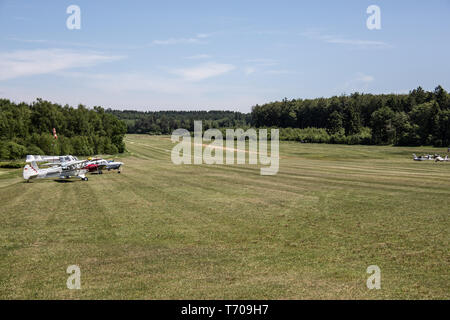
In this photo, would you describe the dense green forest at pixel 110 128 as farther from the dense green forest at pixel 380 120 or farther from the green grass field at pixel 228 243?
the green grass field at pixel 228 243

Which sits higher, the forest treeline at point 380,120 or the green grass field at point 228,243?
the forest treeline at point 380,120

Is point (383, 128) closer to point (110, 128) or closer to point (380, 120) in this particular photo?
point (380, 120)

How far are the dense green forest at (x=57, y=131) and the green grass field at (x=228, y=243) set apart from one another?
46.5m

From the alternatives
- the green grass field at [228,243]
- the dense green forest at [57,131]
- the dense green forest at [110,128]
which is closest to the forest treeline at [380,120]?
the dense green forest at [110,128]

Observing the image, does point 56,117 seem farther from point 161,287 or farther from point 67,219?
point 161,287

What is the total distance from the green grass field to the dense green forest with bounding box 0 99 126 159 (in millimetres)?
46525

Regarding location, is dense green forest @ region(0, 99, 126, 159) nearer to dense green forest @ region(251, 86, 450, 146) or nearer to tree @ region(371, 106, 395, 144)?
dense green forest @ region(251, 86, 450, 146)

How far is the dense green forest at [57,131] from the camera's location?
68500 millimetres

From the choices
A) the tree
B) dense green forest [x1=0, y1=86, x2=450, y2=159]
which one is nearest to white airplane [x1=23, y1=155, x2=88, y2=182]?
dense green forest [x1=0, y1=86, x2=450, y2=159]

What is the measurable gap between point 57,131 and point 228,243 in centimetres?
7757

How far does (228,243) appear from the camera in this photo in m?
14.7

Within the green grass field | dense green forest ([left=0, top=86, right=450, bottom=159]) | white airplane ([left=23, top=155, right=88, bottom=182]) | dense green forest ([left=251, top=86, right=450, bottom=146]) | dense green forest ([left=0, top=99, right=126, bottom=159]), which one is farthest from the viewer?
dense green forest ([left=251, top=86, right=450, bottom=146])

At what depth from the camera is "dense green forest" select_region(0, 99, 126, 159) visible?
6850cm

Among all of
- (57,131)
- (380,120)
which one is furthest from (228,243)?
(380,120)
